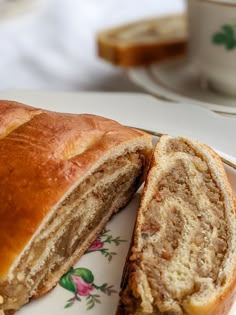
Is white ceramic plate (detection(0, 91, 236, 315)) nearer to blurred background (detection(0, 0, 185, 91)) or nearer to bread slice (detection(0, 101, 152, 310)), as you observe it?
bread slice (detection(0, 101, 152, 310))

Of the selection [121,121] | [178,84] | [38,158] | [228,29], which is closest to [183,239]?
[38,158]

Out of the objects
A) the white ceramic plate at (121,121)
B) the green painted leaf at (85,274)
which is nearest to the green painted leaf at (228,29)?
the white ceramic plate at (121,121)

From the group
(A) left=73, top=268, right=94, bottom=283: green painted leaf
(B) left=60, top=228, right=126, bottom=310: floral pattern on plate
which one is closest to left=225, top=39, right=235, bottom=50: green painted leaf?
(B) left=60, top=228, right=126, bottom=310: floral pattern on plate

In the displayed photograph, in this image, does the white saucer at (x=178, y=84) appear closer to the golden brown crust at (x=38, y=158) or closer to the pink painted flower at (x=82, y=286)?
the golden brown crust at (x=38, y=158)

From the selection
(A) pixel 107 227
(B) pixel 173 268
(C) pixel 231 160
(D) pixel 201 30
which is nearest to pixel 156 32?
(D) pixel 201 30

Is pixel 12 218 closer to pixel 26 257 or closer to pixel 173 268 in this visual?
pixel 26 257

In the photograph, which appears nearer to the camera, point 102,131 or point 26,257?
point 26,257

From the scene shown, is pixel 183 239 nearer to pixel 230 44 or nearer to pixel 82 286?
pixel 82 286
